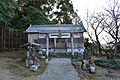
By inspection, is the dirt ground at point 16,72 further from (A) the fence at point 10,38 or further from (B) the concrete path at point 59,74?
(A) the fence at point 10,38

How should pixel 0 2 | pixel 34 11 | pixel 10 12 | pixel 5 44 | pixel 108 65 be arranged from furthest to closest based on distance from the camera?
pixel 34 11
pixel 5 44
pixel 10 12
pixel 0 2
pixel 108 65

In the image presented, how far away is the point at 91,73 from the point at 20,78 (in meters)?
4.42

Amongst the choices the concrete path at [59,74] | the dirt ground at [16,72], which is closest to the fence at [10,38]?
the dirt ground at [16,72]

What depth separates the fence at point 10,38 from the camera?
20.5 meters

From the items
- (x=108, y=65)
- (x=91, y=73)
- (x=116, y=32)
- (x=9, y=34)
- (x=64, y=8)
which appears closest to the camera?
(x=91, y=73)

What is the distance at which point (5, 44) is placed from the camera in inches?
833

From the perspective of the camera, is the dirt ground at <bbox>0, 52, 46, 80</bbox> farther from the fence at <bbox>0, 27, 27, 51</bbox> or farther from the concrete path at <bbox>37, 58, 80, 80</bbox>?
the fence at <bbox>0, 27, 27, 51</bbox>

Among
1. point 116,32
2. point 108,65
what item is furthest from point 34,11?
point 108,65

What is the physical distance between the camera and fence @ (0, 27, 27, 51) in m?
20.5

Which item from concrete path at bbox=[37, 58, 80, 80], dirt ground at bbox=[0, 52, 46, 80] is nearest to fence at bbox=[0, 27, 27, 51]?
dirt ground at bbox=[0, 52, 46, 80]

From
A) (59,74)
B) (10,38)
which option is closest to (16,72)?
(59,74)

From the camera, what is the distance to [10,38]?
22.9 meters

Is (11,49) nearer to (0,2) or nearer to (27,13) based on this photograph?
(27,13)

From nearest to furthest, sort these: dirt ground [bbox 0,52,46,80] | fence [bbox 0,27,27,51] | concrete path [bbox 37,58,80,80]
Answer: concrete path [bbox 37,58,80,80], dirt ground [bbox 0,52,46,80], fence [bbox 0,27,27,51]
